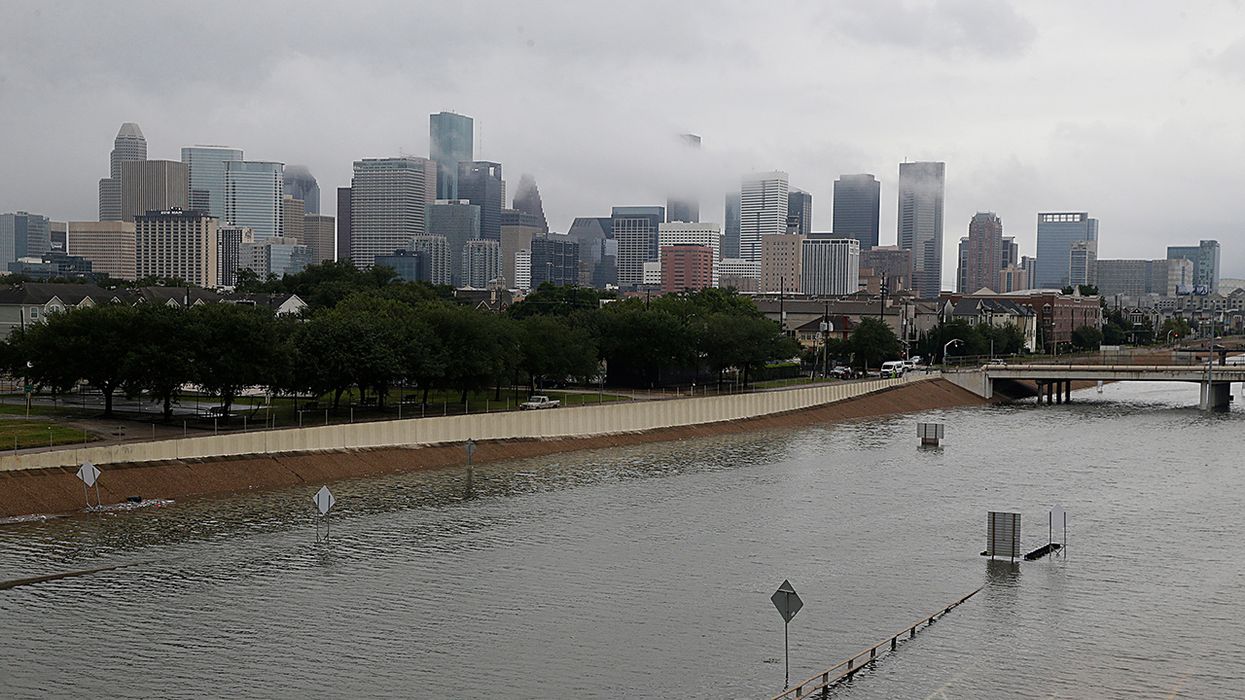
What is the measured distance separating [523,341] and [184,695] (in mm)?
59726

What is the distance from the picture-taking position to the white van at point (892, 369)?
12601 centimetres

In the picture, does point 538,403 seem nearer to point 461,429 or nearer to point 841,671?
point 461,429

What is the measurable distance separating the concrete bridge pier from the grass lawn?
301 ft

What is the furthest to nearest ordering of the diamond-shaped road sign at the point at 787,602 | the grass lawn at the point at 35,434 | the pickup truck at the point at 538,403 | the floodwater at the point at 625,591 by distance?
the pickup truck at the point at 538,403 < the grass lawn at the point at 35,434 < the floodwater at the point at 625,591 < the diamond-shaped road sign at the point at 787,602

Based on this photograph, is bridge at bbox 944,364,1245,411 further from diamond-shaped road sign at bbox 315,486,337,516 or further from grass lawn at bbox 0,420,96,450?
diamond-shaped road sign at bbox 315,486,337,516

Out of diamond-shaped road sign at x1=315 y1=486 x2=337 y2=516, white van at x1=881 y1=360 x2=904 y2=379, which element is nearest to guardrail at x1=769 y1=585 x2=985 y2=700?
diamond-shaped road sign at x1=315 y1=486 x2=337 y2=516

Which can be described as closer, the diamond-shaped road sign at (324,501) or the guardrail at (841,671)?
the guardrail at (841,671)

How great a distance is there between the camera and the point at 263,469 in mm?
58531

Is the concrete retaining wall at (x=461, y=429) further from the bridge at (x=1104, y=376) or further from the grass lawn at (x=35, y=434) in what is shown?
the bridge at (x=1104, y=376)

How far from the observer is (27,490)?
163 feet

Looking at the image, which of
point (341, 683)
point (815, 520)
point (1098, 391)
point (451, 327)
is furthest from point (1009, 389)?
point (341, 683)

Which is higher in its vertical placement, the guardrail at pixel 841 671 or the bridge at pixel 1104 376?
the bridge at pixel 1104 376

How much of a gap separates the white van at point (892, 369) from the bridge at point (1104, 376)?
502 cm

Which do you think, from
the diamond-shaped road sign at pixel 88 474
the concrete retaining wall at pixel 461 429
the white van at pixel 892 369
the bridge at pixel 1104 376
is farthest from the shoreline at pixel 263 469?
the bridge at pixel 1104 376
